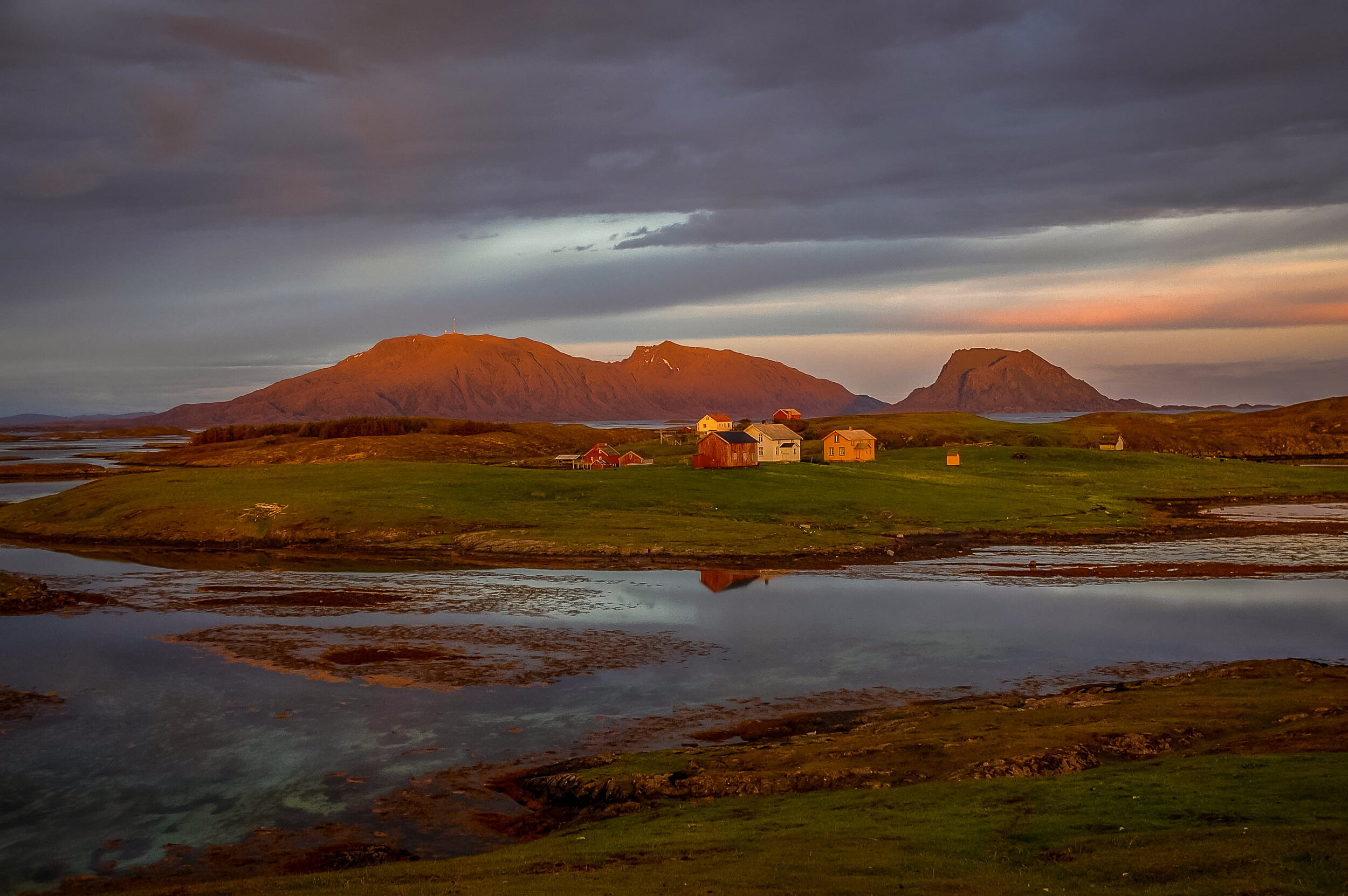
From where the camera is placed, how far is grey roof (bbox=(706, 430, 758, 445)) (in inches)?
4616

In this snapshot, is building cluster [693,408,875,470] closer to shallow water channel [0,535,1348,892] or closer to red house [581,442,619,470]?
red house [581,442,619,470]

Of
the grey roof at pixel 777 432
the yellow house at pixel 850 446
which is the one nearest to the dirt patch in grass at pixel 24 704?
the grey roof at pixel 777 432

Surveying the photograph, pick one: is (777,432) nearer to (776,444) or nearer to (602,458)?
(776,444)

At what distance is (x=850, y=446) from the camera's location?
447 ft

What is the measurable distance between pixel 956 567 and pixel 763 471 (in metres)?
44.9

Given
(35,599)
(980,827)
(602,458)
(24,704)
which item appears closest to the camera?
(980,827)

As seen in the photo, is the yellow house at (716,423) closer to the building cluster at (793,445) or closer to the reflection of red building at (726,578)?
the building cluster at (793,445)

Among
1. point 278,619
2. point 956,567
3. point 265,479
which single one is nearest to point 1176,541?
point 956,567

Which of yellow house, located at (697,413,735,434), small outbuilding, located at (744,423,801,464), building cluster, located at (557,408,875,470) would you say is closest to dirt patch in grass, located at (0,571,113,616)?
building cluster, located at (557,408,875,470)

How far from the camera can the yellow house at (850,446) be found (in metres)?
136

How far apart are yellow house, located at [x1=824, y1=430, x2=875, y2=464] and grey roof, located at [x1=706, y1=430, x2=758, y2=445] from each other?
21.3m

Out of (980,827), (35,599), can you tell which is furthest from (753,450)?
(980,827)

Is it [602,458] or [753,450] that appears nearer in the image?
[753,450]

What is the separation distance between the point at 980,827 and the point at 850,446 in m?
119
